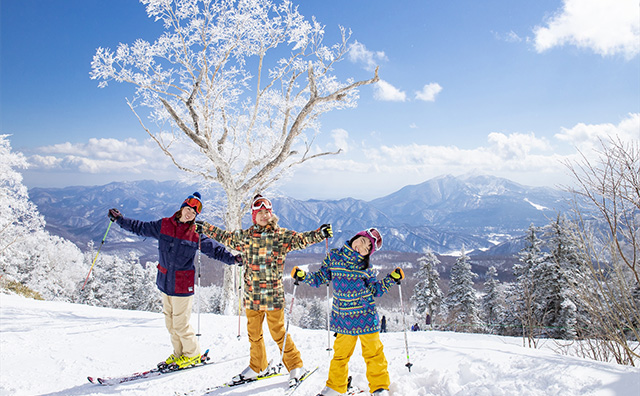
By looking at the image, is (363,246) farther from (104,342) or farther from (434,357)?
(104,342)

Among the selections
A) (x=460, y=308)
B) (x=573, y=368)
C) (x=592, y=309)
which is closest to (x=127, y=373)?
(x=573, y=368)

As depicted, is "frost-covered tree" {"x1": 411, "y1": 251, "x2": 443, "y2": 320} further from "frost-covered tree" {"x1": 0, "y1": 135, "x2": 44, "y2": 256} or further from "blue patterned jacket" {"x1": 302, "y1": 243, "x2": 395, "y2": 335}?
"frost-covered tree" {"x1": 0, "y1": 135, "x2": 44, "y2": 256}

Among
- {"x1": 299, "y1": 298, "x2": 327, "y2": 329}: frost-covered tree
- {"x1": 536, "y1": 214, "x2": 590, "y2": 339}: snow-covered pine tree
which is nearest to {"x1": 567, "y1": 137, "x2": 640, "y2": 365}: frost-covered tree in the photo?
{"x1": 536, "y1": 214, "x2": 590, "y2": 339}: snow-covered pine tree

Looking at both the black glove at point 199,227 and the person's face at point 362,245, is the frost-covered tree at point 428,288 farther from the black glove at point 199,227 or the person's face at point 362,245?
the black glove at point 199,227

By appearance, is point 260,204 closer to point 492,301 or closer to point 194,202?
point 194,202

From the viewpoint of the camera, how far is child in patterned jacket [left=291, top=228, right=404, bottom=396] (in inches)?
136

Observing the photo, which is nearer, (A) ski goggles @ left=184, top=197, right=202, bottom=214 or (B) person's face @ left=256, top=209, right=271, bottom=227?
(B) person's face @ left=256, top=209, right=271, bottom=227

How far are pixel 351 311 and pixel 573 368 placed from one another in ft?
7.41

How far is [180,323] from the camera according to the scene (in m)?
4.55

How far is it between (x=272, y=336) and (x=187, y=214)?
2.10 m

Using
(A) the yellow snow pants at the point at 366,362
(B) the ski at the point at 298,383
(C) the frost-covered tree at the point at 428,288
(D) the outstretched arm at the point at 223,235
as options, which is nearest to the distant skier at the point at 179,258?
(D) the outstretched arm at the point at 223,235

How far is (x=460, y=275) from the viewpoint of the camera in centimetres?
2592

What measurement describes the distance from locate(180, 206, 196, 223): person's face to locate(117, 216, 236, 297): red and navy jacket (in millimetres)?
75

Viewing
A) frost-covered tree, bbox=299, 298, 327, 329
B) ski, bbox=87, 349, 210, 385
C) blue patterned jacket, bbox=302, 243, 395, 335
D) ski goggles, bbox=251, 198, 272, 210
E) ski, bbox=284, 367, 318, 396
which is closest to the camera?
blue patterned jacket, bbox=302, 243, 395, 335
